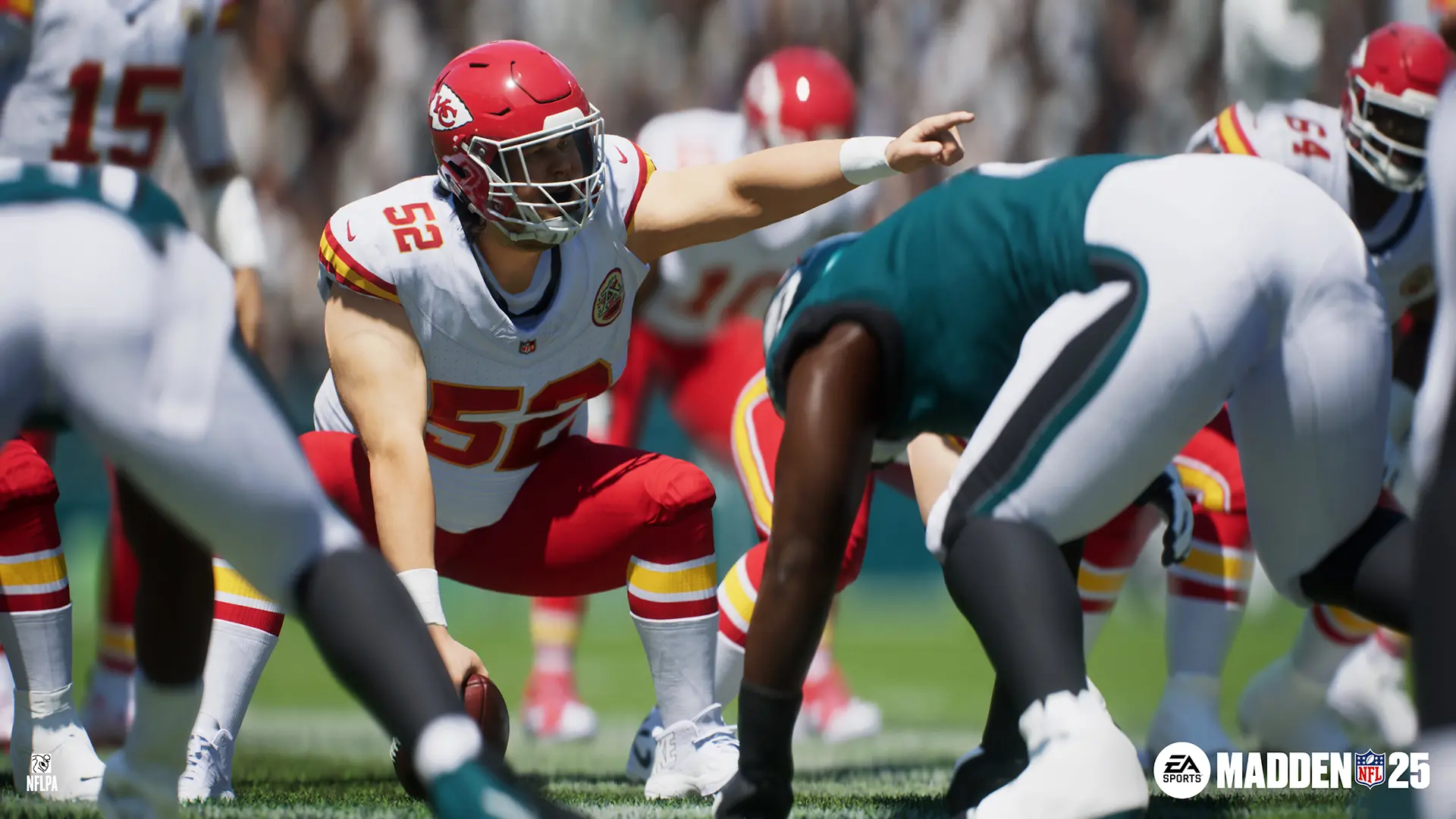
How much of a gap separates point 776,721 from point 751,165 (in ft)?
3.45

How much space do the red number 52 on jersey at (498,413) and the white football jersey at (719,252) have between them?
1.81 meters

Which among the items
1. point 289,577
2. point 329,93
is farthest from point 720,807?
point 329,93

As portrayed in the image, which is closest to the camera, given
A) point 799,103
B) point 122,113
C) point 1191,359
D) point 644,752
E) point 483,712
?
point 1191,359

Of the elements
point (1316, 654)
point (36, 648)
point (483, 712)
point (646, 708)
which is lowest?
point (646, 708)

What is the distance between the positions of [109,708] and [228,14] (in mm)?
1722

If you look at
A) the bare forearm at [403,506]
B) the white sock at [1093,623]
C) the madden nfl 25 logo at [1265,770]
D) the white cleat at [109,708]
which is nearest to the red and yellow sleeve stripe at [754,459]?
the white sock at [1093,623]

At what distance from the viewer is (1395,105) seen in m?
3.64

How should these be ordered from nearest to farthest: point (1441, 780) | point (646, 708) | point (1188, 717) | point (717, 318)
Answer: point (1441, 780) → point (1188, 717) → point (717, 318) → point (646, 708)

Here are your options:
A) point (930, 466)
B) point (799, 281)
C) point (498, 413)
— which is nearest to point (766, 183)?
point (799, 281)

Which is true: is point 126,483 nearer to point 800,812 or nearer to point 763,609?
point 763,609

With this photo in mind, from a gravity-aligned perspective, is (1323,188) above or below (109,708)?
above

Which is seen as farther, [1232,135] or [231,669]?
[1232,135]

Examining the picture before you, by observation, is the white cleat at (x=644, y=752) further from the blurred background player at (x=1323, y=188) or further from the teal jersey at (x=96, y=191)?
the teal jersey at (x=96, y=191)

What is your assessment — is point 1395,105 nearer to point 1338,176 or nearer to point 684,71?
point 1338,176
